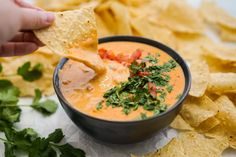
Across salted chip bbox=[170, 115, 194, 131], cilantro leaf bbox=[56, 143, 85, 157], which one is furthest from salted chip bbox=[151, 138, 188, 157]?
cilantro leaf bbox=[56, 143, 85, 157]

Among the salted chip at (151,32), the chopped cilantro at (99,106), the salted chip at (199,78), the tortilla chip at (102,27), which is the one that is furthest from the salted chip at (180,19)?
the chopped cilantro at (99,106)

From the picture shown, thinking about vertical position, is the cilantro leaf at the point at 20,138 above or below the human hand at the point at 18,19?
below

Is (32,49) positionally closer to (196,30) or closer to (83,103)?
(83,103)

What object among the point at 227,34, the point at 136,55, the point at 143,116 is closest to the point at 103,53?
the point at 136,55

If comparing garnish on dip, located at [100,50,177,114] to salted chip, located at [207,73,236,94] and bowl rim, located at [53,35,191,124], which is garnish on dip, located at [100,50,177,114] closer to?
bowl rim, located at [53,35,191,124]

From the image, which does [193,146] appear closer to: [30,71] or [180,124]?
[180,124]

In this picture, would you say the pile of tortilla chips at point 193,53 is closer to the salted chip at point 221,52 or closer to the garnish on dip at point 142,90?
the salted chip at point 221,52

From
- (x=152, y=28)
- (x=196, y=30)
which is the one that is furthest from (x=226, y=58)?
(x=152, y=28)
